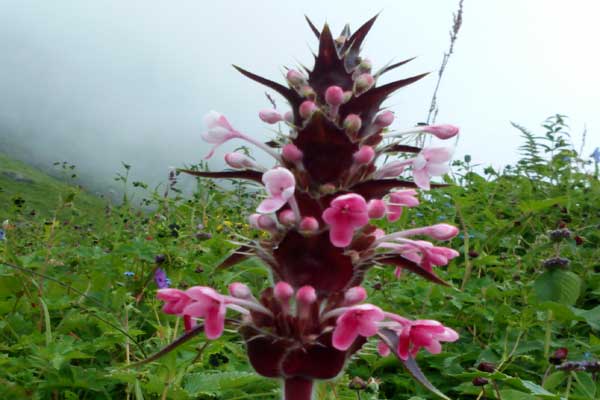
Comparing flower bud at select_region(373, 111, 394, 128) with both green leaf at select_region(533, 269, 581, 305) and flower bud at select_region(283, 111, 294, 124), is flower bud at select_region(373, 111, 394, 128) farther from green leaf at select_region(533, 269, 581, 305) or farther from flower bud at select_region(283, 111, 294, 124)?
green leaf at select_region(533, 269, 581, 305)

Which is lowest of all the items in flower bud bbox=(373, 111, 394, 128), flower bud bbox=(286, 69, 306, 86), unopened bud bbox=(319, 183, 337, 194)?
unopened bud bbox=(319, 183, 337, 194)

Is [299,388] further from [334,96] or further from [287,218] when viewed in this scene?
[334,96]

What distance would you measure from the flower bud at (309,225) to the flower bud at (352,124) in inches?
12.8

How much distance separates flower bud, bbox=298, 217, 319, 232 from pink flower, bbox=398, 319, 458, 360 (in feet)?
1.38

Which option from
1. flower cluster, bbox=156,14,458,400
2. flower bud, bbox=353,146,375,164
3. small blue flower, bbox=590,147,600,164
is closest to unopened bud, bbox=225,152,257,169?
flower cluster, bbox=156,14,458,400

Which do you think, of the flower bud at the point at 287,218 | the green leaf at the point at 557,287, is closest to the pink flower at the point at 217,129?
the flower bud at the point at 287,218

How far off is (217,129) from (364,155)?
0.56m

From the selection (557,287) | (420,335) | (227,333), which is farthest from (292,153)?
(557,287)

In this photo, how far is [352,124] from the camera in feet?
5.98

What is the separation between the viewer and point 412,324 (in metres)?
1.79

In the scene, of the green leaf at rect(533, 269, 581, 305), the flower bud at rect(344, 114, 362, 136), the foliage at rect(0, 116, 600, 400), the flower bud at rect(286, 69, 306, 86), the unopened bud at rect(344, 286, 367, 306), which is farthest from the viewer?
the green leaf at rect(533, 269, 581, 305)

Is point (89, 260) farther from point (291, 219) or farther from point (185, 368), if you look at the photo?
point (291, 219)

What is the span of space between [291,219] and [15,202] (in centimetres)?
398

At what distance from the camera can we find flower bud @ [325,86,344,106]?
5.90ft
